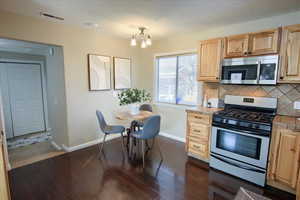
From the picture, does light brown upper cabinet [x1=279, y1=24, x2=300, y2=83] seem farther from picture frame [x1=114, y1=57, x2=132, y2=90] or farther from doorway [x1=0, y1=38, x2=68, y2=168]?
doorway [x1=0, y1=38, x2=68, y2=168]

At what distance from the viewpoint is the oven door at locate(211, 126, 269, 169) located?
2.17 meters

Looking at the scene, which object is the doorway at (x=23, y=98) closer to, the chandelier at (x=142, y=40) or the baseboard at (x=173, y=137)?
the chandelier at (x=142, y=40)

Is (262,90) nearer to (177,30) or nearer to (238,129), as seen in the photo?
(238,129)

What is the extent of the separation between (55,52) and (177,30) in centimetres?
255

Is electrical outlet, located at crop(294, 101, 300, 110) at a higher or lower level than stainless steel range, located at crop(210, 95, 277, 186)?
higher

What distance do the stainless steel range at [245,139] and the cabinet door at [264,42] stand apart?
2.55 ft

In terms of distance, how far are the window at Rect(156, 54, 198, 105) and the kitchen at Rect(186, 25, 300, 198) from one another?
0.63 metres

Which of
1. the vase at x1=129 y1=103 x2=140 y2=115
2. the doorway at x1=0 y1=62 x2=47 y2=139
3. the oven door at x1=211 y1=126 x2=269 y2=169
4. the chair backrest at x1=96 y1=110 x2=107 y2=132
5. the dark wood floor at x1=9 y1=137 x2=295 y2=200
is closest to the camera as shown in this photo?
the dark wood floor at x1=9 y1=137 x2=295 y2=200

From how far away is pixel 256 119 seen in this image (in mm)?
2262

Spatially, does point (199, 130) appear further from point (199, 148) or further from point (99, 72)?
point (99, 72)

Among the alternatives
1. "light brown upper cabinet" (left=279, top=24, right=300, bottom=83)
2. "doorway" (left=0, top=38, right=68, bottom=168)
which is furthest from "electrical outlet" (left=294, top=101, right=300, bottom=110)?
"doorway" (left=0, top=38, right=68, bottom=168)

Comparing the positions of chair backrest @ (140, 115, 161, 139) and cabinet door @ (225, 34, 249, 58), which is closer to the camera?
cabinet door @ (225, 34, 249, 58)

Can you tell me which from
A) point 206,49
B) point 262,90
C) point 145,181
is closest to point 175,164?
point 145,181

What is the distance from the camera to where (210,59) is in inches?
114
